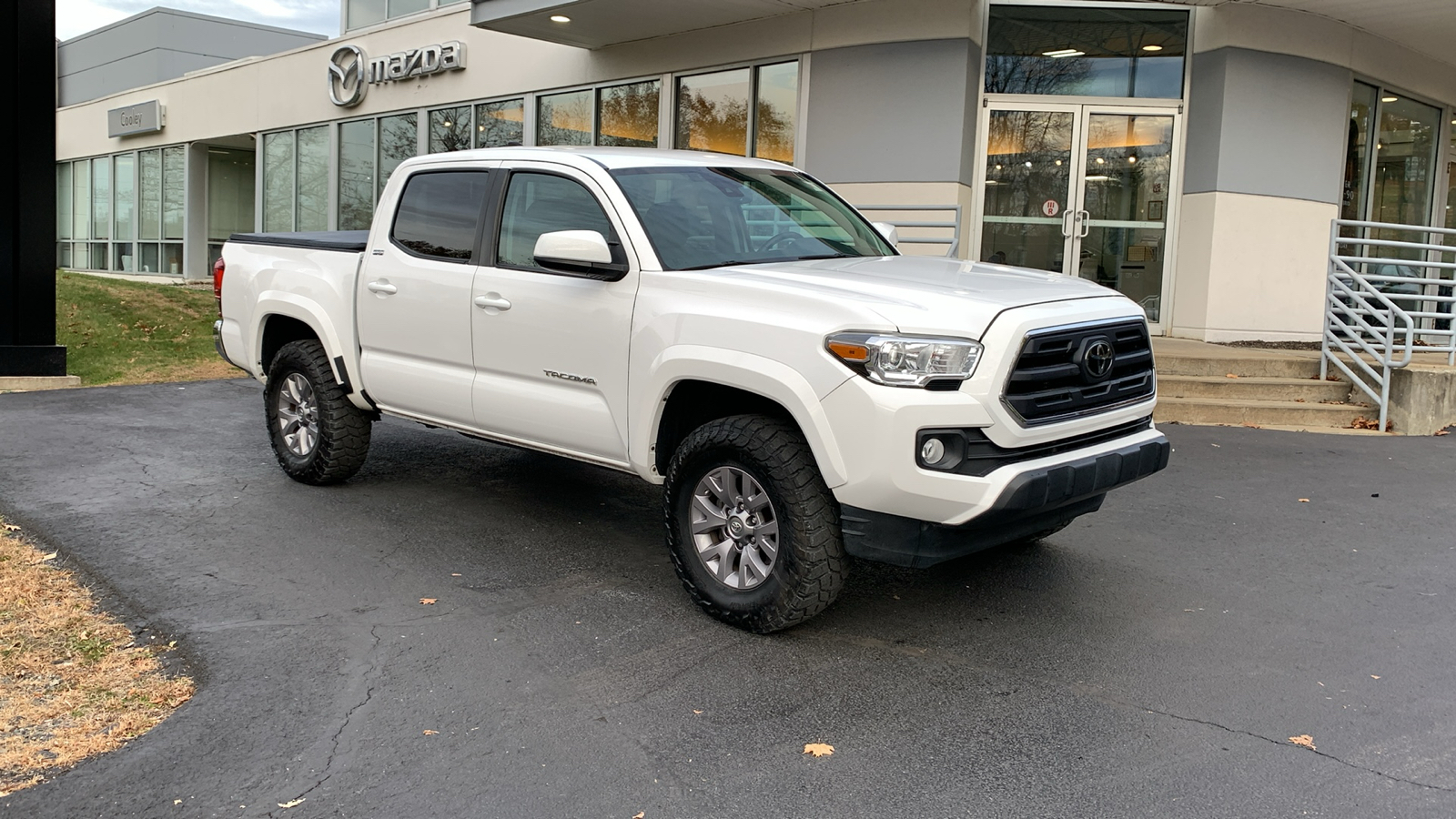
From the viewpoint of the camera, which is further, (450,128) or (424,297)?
(450,128)

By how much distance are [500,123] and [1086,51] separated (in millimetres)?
9481

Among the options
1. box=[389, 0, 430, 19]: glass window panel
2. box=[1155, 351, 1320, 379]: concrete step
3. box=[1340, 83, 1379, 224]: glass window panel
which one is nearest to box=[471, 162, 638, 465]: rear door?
box=[1155, 351, 1320, 379]: concrete step

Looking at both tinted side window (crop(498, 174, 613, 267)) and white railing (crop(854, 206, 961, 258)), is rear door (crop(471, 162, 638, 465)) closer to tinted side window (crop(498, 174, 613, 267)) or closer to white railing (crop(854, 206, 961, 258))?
tinted side window (crop(498, 174, 613, 267))

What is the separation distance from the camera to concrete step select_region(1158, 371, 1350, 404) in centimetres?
1061

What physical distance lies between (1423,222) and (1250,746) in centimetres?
1559

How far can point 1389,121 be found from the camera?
15117 millimetres

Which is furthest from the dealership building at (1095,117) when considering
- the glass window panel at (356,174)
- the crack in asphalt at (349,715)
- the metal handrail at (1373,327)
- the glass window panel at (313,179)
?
the crack in asphalt at (349,715)

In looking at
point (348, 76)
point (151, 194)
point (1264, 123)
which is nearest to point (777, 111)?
point (1264, 123)

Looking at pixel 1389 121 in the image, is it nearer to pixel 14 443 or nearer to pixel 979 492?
pixel 979 492

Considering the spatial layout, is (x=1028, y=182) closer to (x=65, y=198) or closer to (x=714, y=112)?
(x=714, y=112)

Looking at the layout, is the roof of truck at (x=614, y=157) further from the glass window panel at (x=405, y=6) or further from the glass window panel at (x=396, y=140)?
the glass window panel at (x=405, y=6)

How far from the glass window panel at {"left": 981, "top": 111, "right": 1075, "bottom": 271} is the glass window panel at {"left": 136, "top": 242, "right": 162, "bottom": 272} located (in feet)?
73.9

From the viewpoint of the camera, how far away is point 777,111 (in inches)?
585

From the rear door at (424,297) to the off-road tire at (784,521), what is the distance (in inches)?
Answer: 70.2
